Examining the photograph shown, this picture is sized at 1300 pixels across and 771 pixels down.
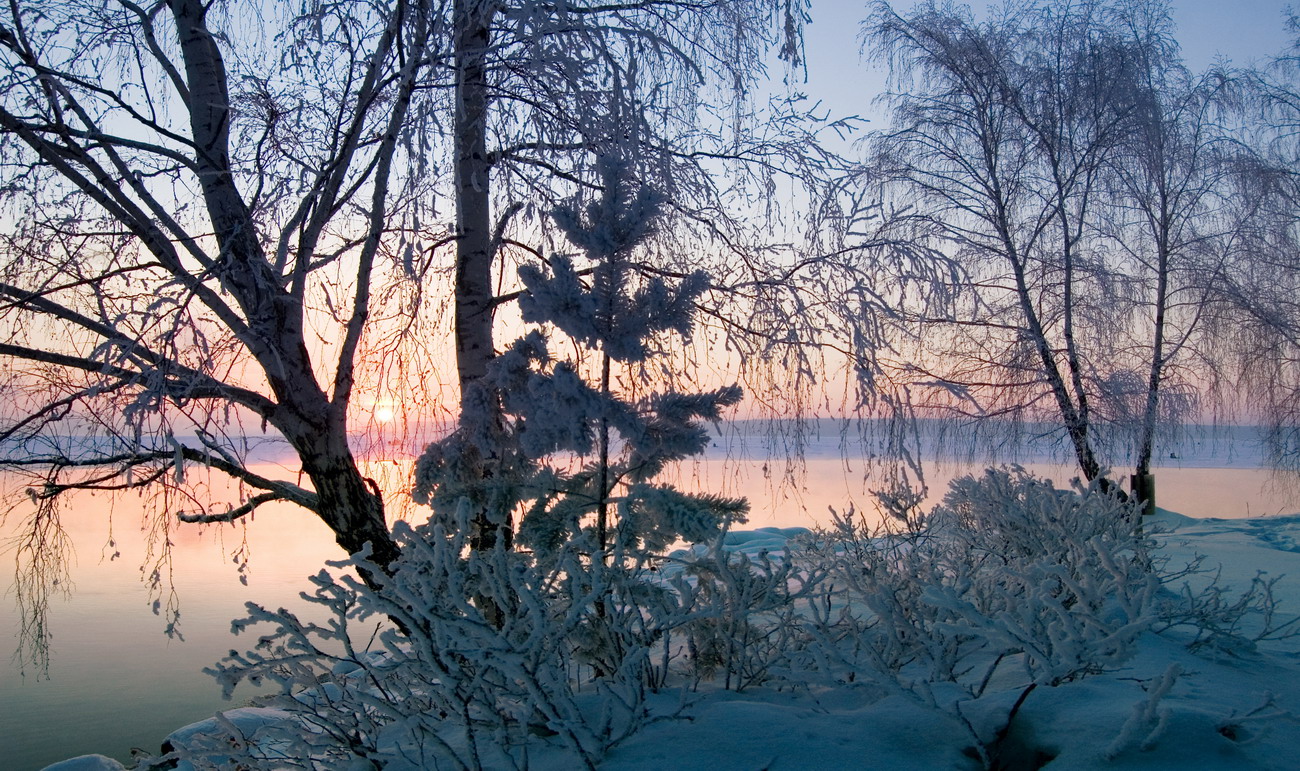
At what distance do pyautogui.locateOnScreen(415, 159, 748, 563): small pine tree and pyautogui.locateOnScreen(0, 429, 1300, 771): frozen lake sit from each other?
457 millimetres

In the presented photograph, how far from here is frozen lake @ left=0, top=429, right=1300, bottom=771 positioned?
6517mm

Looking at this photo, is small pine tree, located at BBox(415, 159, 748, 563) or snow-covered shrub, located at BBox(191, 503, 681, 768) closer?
snow-covered shrub, located at BBox(191, 503, 681, 768)

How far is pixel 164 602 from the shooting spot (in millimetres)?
11180

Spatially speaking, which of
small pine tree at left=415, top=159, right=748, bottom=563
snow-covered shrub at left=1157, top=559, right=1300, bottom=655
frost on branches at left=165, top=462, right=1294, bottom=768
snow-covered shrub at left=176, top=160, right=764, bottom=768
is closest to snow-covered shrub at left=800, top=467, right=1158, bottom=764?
frost on branches at left=165, top=462, right=1294, bottom=768

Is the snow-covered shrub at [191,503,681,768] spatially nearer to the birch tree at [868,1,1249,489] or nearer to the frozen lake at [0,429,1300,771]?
the frozen lake at [0,429,1300,771]

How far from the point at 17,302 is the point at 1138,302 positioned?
1270 centimetres

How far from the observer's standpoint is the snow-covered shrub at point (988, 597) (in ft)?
8.63

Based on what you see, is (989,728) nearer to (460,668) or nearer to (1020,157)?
(460,668)

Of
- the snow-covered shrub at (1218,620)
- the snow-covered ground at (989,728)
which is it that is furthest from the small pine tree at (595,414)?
the snow-covered shrub at (1218,620)

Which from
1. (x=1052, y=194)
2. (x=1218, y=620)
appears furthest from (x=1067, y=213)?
(x=1218, y=620)

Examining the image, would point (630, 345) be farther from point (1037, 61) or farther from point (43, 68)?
point (1037, 61)

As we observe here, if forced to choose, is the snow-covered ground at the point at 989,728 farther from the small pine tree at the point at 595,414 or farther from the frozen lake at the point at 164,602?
the frozen lake at the point at 164,602

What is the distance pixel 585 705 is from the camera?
339 centimetres

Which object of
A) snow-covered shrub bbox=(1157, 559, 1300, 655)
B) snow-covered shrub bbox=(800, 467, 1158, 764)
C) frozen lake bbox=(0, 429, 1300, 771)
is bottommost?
frozen lake bbox=(0, 429, 1300, 771)
